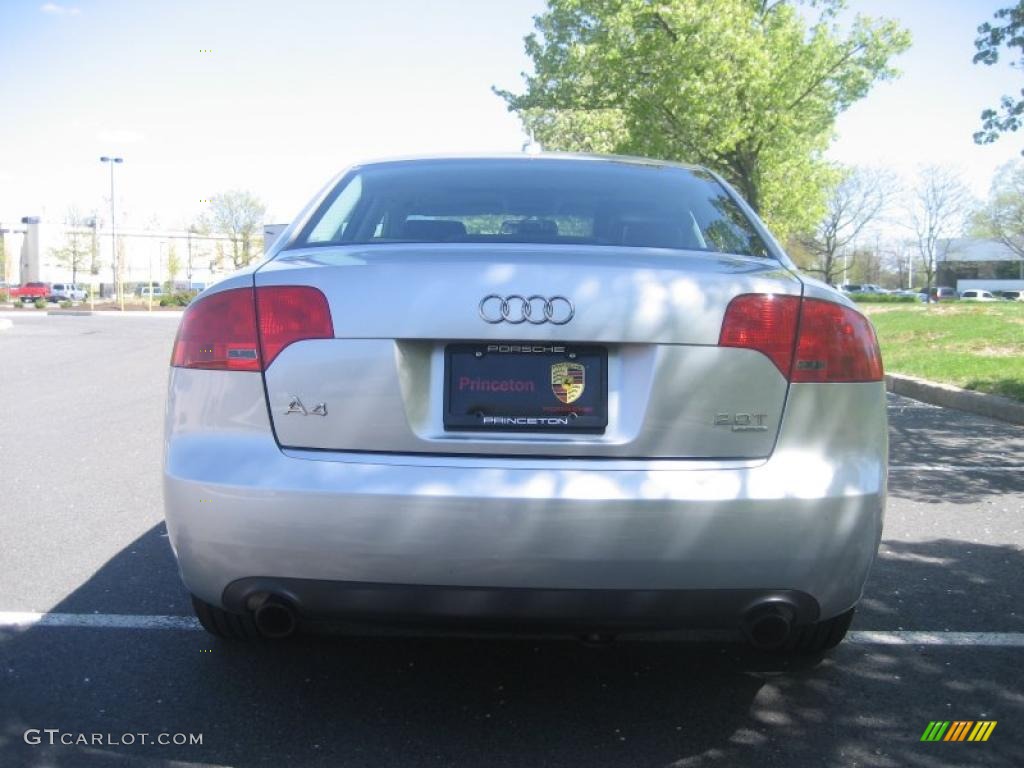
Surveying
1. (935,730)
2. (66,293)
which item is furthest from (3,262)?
(935,730)

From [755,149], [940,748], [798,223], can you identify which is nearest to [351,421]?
[940,748]

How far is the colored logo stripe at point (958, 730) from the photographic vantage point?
2828 millimetres

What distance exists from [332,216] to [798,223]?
2784cm

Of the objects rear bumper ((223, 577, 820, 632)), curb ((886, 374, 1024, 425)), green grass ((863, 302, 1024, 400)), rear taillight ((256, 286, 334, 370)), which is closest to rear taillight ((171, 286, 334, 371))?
rear taillight ((256, 286, 334, 370))

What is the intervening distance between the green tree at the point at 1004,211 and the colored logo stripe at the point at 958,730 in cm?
6180

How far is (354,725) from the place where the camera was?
2.87 m

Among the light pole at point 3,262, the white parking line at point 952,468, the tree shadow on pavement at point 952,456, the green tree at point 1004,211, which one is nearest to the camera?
the tree shadow on pavement at point 952,456

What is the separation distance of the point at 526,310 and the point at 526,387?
0.65ft

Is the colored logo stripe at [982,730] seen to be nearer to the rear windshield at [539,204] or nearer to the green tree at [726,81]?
the rear windshield at [539,204]

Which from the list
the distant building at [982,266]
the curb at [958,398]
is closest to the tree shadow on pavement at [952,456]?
the curb at [958,398]

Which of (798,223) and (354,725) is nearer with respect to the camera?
(354,725)

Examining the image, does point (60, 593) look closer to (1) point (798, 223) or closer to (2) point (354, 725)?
(2) point (354, 725)

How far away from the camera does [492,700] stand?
306 centimetres

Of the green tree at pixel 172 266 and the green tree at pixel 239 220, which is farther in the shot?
the green tree at pixel 172 266
